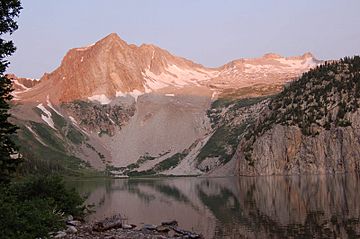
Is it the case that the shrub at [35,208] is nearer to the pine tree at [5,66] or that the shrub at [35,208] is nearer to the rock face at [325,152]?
the pine tree at [5,66]

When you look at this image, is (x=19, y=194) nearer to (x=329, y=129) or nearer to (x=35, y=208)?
(x=35, y=208)

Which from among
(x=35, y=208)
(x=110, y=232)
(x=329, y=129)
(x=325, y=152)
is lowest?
(x=110, y=232)

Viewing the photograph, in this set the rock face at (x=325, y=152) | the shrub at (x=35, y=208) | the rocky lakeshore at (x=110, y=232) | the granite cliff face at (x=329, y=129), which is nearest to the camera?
the shrub at (x=35, y=208)

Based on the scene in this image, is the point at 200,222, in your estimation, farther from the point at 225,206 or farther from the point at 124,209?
the point at 124,209

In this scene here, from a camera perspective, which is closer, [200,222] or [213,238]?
[213,238]

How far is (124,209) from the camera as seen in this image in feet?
230

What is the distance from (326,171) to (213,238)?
154362mm

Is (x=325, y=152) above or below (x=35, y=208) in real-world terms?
above

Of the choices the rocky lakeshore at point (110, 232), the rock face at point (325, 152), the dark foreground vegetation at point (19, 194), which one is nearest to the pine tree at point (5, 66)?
the dark foreground vegetation at point (19, 194)

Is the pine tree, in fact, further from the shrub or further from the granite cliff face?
the granite cliff face

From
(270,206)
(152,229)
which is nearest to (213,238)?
(152,229)

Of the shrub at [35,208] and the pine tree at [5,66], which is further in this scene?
the pine tree at [5,66]

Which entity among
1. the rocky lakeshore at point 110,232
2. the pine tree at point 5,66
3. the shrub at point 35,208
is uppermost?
the pine tree at point 5,66

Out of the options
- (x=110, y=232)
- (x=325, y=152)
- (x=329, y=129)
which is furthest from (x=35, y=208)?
(x=329, y=129)
